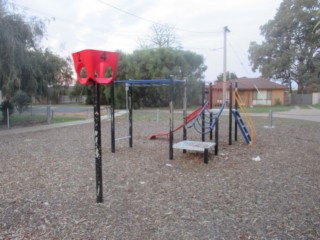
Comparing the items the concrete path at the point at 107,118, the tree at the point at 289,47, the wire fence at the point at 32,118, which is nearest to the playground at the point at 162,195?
the concrete path at the point at 107,118

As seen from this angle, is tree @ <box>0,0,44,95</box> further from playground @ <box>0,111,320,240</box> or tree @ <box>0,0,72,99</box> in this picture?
playground @ <box>0,111,320,240</box>

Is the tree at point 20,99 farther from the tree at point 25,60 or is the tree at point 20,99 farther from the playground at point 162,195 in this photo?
the playground at point 162,195

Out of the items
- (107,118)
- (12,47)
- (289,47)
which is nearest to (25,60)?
(12,47)

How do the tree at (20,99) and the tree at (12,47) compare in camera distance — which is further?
the tree at (20,99)

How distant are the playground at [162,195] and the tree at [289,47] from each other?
31870 mm

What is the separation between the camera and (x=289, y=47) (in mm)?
35844

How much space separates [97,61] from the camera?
10.8ft

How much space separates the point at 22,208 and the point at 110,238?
4.58 ft

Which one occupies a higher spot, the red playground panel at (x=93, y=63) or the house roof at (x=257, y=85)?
the house roof at (x=257, y=85)

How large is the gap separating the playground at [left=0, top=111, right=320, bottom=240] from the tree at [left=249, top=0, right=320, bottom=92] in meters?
31.9

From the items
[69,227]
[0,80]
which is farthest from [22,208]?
[0,80]

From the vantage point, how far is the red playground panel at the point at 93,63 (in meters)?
3.22

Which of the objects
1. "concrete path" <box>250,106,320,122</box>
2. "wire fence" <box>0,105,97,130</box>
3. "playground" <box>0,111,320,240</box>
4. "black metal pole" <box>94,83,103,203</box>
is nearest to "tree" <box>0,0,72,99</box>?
"wire fence" <box>0,105,97,130</box>

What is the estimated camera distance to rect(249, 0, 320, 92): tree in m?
34.0
